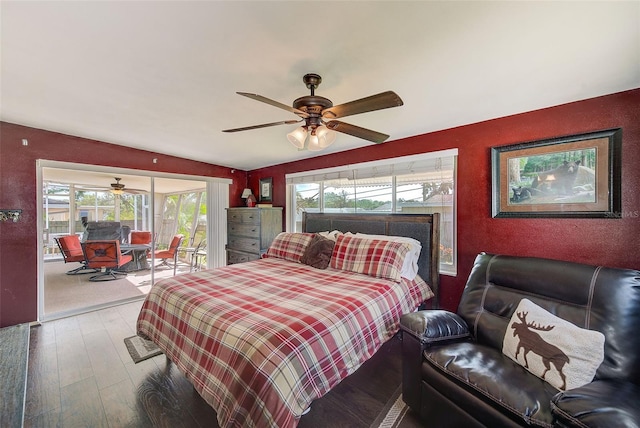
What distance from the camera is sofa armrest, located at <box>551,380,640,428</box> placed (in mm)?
967

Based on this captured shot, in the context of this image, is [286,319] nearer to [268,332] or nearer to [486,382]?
[268,332]

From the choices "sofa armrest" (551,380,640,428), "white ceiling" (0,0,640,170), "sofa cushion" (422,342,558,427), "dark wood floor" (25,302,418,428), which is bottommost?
"dark wood floor" (25,302,418,428)

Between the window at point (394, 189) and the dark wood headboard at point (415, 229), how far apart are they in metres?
0.19

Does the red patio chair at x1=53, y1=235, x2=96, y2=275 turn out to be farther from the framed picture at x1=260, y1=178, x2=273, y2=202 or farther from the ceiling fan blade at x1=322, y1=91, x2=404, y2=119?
the ceiling fan blade at x1=322, y1=91, x2=404, y2=119

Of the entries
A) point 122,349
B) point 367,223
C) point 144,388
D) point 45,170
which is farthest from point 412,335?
point 45,170

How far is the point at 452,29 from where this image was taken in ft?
4.33

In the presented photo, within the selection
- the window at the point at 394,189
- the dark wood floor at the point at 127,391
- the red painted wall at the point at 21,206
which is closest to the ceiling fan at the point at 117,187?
the red painted wall at the point at 21,206

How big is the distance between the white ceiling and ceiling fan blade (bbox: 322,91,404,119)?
300 mm

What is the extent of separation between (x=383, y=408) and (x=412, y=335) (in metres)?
0.60

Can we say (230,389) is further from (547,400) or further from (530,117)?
(530,117)

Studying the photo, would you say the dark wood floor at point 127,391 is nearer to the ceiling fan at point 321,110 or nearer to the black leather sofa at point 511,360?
the black leather sofa at point 511,360

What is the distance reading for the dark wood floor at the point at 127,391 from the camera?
1684mm

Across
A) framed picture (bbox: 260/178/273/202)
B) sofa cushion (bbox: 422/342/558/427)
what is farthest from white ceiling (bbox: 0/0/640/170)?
framed picture (bbox: 260/178/273/202)

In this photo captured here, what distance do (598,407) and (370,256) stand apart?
1.78 meters
